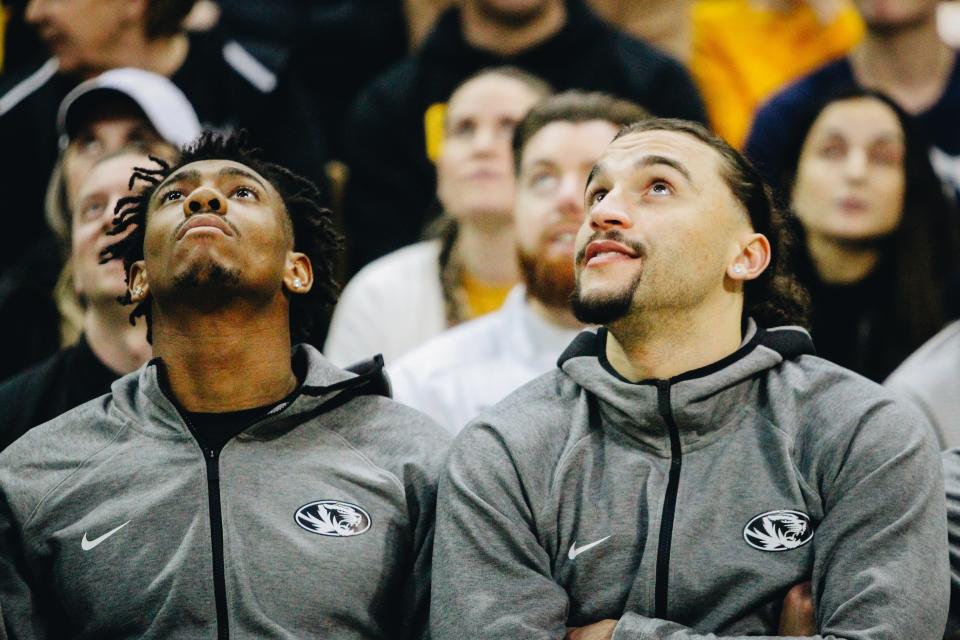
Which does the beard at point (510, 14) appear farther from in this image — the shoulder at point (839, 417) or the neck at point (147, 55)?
the shoulder at point (839, 417)

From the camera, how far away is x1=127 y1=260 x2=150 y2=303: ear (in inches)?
142

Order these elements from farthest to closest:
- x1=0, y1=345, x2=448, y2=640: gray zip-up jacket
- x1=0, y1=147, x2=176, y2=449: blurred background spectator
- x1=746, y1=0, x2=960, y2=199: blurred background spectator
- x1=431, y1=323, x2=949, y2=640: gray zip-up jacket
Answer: x1=746, y1=0, x2=960, y2=199: blurred background spectator < x1=0, y1=147, x2=176, y2=449: blurred background spectator < x1=0, y1=345, x2=448, y2=640: gray zip-up jacket < x1=431, y1=323, x2=949, y2=640: gray zip-up jacket

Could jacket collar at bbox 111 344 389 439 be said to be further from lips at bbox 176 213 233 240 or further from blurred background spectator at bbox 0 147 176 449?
blurred background spectator at bbox 0 147 176 449

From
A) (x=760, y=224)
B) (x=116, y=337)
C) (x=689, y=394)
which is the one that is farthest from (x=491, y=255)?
(x=689, y=394)

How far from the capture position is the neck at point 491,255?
5238 millimetres

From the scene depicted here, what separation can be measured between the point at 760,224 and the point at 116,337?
1.91 meters

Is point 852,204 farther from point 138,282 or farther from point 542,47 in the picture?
point 138,282

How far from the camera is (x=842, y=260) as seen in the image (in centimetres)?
532

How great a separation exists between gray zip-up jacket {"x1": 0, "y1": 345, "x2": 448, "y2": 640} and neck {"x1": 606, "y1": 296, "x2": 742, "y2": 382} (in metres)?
0.50

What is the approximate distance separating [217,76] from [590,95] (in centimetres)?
148

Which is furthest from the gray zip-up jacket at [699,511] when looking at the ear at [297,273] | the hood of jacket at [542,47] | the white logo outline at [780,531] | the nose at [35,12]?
the nose at [35,12]

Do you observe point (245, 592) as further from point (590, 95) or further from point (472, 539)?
point (590, 95)

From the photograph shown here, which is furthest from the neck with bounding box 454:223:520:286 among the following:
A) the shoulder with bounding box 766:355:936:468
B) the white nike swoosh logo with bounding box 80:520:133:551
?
the white nike swoosh logo with bounding box 80:520:133:551

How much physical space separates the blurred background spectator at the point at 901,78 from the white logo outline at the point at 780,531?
286cm
